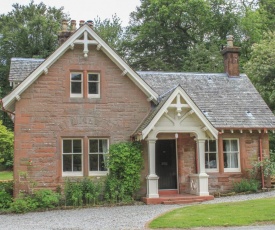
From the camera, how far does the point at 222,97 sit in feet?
71.1

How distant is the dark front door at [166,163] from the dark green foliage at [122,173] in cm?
185

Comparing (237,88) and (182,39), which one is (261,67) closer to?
(237,88)

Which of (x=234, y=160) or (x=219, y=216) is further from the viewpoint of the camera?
(x=234, y=160)

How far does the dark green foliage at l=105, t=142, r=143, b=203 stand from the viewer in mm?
17188

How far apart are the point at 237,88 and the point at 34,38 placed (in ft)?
107

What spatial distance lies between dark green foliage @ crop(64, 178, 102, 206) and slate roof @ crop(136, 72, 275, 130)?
439 cm

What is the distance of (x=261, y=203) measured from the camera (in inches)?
593

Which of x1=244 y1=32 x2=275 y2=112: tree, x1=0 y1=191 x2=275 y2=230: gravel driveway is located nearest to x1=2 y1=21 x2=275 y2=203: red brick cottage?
x1=0 y1=191 x2=275 y2=230: gravel driveway

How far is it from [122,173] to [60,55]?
18.9ft

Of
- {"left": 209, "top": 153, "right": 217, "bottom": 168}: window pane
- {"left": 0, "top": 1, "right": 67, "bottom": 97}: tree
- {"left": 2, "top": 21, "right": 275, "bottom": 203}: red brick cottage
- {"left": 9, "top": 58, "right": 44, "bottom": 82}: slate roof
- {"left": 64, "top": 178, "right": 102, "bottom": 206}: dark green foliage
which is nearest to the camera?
{"left": 64, "top": 178, "right": 102, "bottom": 206}: dark green foliage

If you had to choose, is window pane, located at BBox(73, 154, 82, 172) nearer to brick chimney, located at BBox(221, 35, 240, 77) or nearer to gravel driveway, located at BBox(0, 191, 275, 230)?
gravel driveway, located at BBox(0, 191, 275, 230)

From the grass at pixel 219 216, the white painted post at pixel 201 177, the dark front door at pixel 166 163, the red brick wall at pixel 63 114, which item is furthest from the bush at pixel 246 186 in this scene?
the red brick wall at pixel 63 114

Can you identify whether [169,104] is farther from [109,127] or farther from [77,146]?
[77,146]

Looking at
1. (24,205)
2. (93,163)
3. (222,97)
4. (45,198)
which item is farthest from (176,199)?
(222,97)
